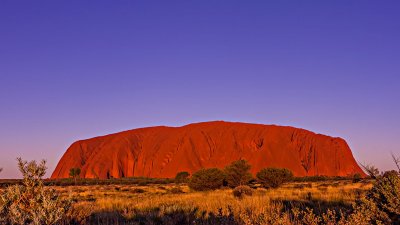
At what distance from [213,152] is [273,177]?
69407mm

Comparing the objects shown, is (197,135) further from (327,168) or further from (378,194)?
(378,194)

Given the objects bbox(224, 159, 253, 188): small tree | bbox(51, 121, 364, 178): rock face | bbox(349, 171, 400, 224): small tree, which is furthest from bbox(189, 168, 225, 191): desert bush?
bbox(51, 121, 364, 178): rock face

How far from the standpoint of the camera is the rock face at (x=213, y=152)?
97.2 m

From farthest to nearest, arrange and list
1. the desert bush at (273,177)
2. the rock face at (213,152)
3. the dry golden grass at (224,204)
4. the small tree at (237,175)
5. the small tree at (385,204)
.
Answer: the rock face at (213,152) < the small tree at (237,175) < the desert bush at (273,177) < the dry golden grass at (224,204) < the small tree at (385,204)

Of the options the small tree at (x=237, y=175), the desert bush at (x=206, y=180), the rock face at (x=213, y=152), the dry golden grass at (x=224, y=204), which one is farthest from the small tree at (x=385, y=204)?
the rock face at (x=213, y=152)

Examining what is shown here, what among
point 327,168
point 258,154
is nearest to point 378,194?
point 258,154

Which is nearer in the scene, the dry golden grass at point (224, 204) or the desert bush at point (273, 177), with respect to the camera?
the dry golden grass at point (224, 204)

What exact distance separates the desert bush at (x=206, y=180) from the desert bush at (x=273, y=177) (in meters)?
3.82

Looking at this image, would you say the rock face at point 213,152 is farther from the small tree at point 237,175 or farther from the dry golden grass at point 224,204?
the dry golden grass at point 224,204

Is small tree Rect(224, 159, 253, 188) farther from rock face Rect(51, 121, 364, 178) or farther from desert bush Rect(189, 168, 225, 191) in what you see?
rock face Rect(51, 121, 364, 178)

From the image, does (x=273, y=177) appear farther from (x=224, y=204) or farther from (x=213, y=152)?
(x=213, y=152)

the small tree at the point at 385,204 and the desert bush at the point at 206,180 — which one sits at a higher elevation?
the small tree at the point at 385,204

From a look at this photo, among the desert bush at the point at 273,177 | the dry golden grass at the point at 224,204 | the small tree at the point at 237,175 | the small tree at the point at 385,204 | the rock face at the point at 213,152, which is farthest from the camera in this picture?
the rock face at the point at 213,152

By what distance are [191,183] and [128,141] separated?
8176 centimetres
